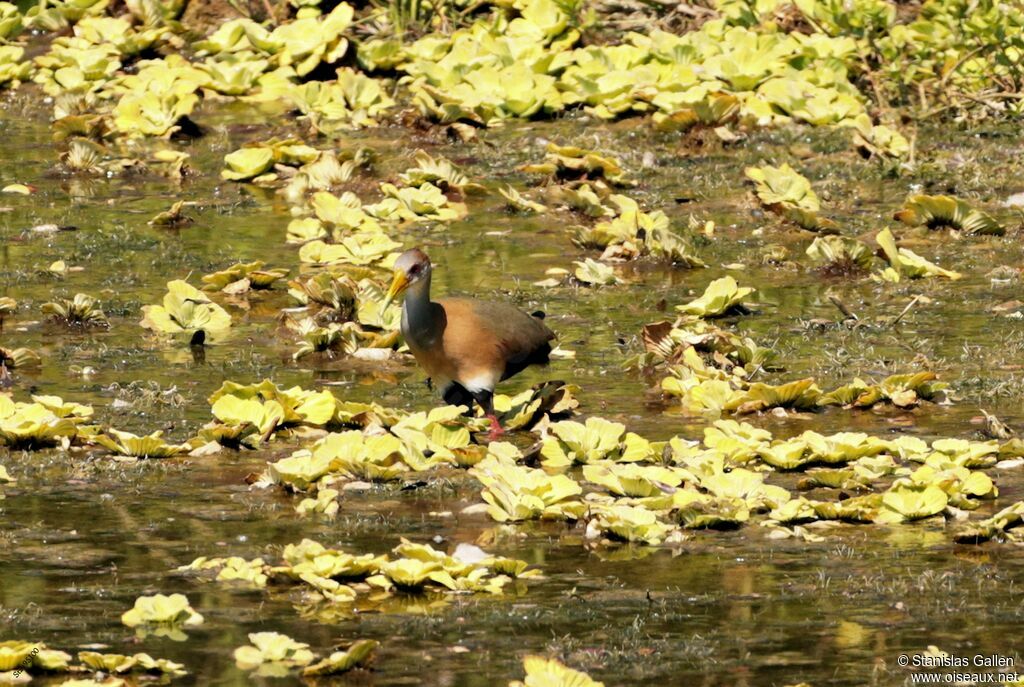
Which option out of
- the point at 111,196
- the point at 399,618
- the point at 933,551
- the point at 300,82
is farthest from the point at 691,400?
the point at 300,82

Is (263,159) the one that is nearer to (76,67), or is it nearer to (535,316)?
(76,67)

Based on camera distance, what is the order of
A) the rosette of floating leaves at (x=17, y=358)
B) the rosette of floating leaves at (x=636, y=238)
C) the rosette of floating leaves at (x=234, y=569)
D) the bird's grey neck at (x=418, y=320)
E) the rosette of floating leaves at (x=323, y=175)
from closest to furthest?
the rosette of floating leaves at (x=234, y=569)
the bird's grey neck at (x=418, y=320)
the rosette of floating leaves at (x=17, y=358)
the rosette of floating leaves at (x=636, y=238)
the rosette of floating leaves at (x=323, y=175)

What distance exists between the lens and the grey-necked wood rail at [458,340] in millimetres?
7746

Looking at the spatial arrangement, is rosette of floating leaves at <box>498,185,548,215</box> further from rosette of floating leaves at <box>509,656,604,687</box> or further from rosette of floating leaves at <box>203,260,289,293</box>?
rosette of floating leaves at <box>509,656,604,687</box>

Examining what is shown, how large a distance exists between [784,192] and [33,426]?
5.45 meters

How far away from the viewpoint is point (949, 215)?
35.8ft

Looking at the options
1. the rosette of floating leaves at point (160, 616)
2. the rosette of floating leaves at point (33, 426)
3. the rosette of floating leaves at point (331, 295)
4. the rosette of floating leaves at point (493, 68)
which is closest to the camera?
the rosette of floating leaves at point (160, 616)

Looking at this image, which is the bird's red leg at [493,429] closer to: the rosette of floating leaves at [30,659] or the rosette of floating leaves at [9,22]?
the rosette of floating leaves at [30,659]

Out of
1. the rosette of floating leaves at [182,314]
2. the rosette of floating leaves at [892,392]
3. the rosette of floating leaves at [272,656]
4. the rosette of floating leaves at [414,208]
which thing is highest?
the rosette of floating leaves at [272,656]

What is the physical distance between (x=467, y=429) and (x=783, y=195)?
4441mm

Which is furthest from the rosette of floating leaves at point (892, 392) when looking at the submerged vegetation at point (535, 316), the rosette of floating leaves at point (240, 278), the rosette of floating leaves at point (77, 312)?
the rosette of floating leaves at point (77, 312)

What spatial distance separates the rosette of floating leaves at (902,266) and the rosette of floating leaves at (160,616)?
5.80 m

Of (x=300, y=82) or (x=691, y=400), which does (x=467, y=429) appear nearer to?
(x=691, y=400)

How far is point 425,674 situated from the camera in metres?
4.91
